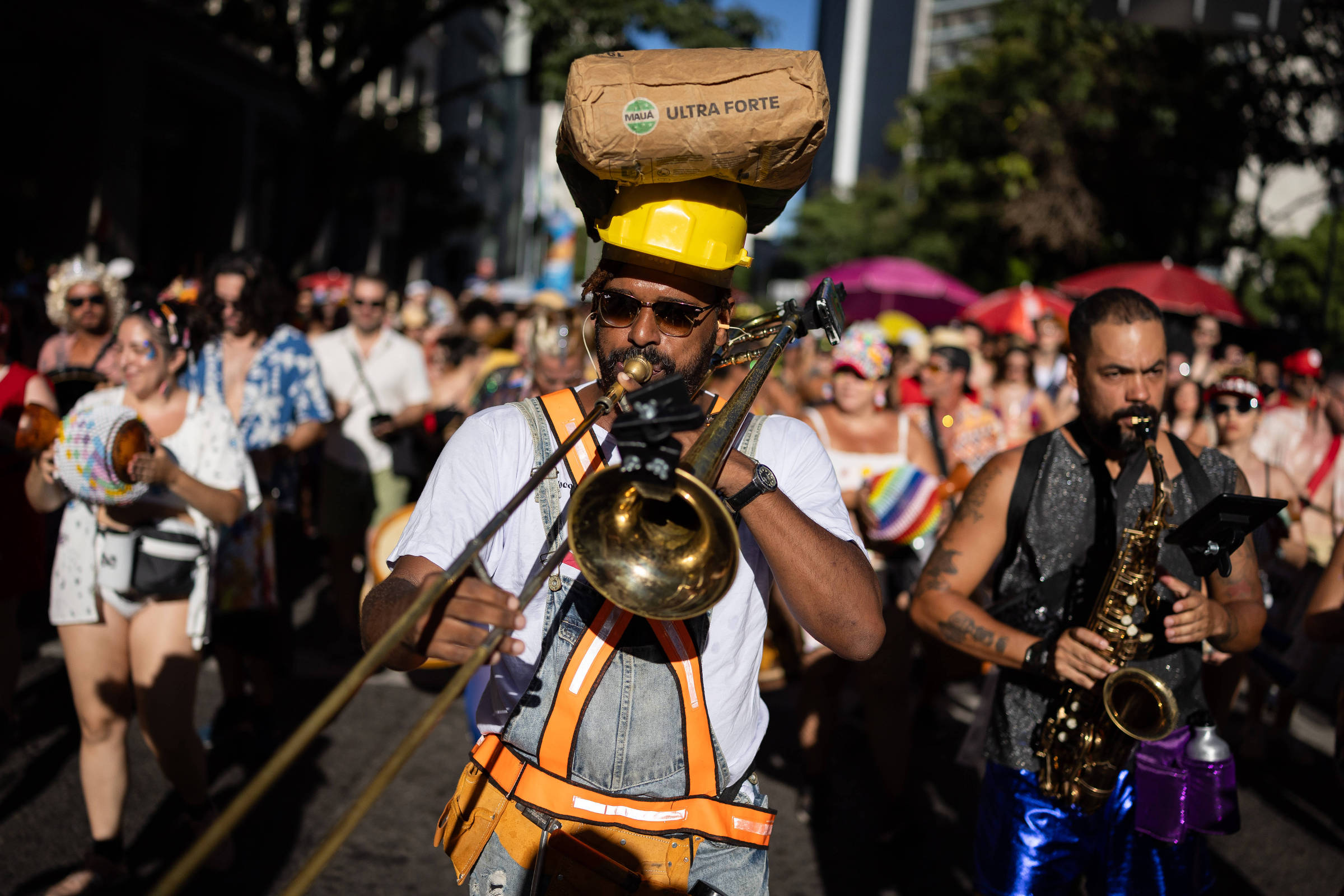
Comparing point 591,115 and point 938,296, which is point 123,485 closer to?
point 591,115

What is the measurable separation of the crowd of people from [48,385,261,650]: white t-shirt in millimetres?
10

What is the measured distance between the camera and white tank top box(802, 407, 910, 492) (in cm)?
532

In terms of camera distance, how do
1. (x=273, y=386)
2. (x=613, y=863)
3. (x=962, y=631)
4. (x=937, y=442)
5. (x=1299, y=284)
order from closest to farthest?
(x=613, y=863) → (x=962, y=631) → (x=273, y=386) → (x=937, y=442) → (x=1299, y=284)

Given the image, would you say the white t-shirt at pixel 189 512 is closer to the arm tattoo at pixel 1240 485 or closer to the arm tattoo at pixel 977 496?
the arm tattoo at pixel 977 496

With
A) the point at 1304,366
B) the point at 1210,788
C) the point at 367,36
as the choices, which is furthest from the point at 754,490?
the point at 367,36

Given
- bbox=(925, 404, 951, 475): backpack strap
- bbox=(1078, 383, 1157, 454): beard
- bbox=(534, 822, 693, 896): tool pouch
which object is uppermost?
bbox=(1078, 383, 1157, 454): beard

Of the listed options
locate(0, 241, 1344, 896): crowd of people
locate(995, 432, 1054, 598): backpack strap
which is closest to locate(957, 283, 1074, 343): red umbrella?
locate(0, 241, 1344, 896): crowd of people

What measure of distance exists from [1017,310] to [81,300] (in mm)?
9897

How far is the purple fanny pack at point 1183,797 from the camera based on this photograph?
269cm

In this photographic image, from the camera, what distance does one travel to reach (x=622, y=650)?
199 cm

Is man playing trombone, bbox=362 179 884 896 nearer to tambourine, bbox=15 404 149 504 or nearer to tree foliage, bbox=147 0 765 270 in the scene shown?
tambourine, bbox=15 404 149 504

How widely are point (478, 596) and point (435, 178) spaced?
19293 mm

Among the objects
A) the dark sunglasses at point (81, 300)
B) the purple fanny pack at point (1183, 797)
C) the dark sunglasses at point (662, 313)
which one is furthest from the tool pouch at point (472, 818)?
the dark sunglasses at point (81, 300)

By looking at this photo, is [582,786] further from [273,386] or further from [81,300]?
[81,300]
